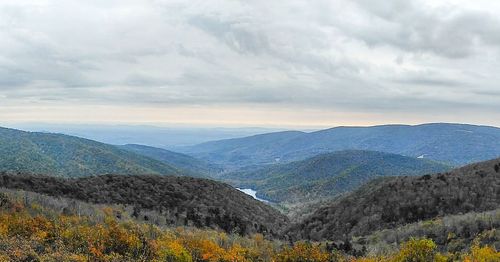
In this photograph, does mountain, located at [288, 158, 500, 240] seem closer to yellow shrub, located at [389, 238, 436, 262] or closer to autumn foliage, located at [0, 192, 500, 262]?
autumn foliage, located at [0, 192, 500, 262]

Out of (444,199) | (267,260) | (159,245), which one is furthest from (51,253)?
(444,199)

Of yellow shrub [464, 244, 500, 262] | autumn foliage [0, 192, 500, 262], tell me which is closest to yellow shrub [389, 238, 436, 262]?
autumn foliage [0, 192, 500, 262]

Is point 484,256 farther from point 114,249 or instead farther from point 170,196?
point 170,196

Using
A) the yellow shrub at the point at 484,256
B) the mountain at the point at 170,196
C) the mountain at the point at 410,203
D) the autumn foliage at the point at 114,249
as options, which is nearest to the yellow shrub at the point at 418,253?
the autumn foliage at the point at 114,249

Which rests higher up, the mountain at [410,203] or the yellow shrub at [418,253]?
the yellow shrub at [418,253]

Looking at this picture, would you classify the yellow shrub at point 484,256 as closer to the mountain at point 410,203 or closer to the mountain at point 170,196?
the mountain at point 410,203

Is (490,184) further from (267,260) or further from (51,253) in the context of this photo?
(51,253)
